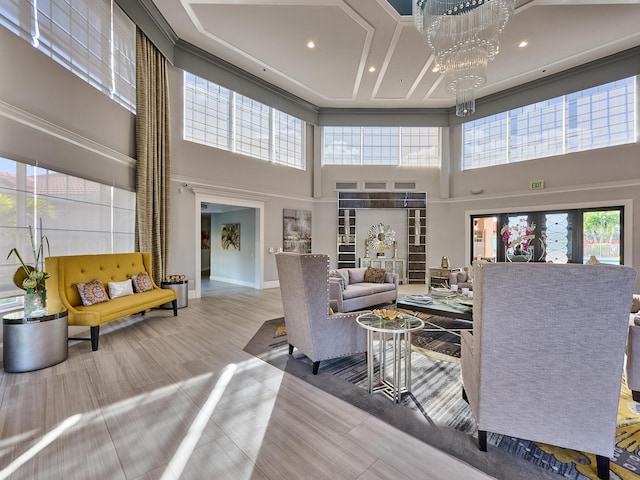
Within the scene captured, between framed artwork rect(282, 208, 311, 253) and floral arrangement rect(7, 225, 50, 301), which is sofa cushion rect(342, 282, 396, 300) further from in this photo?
floral arrangement rect(7, 225, 50, 301)

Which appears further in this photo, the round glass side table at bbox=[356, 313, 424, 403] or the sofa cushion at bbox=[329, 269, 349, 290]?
the sofa cushion at bbox=[329, 269, 349, 290]

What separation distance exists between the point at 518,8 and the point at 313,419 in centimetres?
677

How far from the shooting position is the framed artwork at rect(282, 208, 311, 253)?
8125mm

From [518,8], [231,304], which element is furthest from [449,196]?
[231,304]

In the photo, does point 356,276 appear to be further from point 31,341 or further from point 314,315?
point 31,341

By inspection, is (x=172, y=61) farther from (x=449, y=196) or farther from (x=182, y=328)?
(x=449, y=196)

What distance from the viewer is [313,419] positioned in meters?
2.04

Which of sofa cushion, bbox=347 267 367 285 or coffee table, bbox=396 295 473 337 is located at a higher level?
sofa cushion, bbox=347 267 367 285

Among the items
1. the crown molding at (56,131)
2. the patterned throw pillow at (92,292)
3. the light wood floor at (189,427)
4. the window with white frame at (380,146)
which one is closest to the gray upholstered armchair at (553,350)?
the light wood floor at (189,427)

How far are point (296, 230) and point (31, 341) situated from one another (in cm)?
617

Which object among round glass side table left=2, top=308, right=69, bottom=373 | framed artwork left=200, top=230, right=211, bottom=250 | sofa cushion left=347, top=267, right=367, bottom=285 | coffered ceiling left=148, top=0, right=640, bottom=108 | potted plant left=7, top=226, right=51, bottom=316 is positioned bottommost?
round glass side table left=2, top=308, right=69, bottom=373

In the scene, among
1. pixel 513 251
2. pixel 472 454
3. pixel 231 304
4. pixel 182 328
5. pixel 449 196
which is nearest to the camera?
pixel 472 454

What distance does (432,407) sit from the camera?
2203 millimetres

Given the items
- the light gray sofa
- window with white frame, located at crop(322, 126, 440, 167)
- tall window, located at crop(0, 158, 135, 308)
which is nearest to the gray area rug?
the light gray sofa
